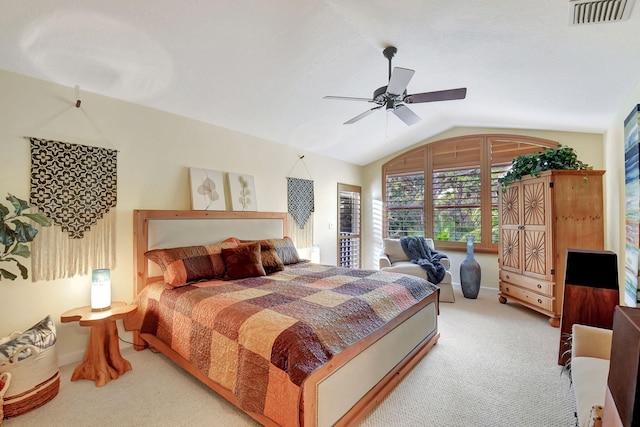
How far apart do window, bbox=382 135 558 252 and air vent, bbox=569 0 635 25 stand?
10.6ft

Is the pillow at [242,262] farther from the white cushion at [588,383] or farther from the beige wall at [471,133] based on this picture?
the beige wall at [471,133]

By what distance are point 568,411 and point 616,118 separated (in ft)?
10.4

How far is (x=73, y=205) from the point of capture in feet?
8.49

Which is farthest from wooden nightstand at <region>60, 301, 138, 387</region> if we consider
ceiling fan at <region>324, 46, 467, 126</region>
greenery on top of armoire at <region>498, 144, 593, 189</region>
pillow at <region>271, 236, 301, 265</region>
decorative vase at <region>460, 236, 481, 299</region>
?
greenery on top of armoire at <region>498, 144, 593, 189</region>

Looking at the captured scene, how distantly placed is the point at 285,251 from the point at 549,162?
139 inches

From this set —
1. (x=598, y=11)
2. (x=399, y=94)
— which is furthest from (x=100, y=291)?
(x=598, y=11)

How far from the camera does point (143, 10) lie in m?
2.01

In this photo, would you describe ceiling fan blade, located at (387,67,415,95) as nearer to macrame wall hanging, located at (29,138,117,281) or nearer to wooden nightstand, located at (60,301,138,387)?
macrame wall hanging, located at (29,138,117,281)

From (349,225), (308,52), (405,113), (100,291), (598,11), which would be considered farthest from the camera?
(349,225)

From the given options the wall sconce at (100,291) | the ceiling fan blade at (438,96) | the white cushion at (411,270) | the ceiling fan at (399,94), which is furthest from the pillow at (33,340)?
the white cushion at (411,270)

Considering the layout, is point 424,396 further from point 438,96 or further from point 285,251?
point 438,96

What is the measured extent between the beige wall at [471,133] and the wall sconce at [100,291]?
4.76 metres

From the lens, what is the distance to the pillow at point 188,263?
2.71m

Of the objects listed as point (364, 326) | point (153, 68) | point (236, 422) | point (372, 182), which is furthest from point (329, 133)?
point (236, 422)
